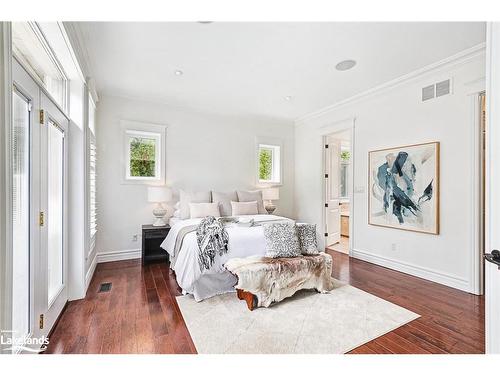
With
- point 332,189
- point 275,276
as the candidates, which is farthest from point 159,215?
point 332,189

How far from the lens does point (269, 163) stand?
5.55 meters

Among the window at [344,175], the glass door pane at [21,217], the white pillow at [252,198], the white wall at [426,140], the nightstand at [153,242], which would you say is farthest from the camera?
the window at [344,175]

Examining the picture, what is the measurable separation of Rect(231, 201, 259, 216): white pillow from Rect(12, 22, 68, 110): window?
266cm

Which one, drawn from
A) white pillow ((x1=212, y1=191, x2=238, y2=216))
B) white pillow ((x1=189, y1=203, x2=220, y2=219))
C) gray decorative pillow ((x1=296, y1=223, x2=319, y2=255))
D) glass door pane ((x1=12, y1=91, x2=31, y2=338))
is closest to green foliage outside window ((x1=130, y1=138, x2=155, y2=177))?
white pillow ((x1=189, y1=203, x2=220, y2=219))

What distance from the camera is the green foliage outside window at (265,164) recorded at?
17.8 feet

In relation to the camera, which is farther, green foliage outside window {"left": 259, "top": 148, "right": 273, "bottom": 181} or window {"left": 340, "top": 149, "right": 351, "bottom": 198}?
window {"left": 340, "top": 149, "right": 351, "bottom": 198}

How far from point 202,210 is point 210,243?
1355 millimetres

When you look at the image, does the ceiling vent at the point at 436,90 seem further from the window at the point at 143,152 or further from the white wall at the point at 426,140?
the window at the point at 143,152

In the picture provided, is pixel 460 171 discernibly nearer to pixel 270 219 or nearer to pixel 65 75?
pixel 270 219

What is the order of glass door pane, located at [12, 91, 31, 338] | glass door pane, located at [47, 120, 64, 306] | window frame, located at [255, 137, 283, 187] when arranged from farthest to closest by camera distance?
window frame, located at [255, 137, 283, 187] → glass door pane, located at [47, 120, 64, 306] → glass door pane, located at [12, 91, 31, 338]

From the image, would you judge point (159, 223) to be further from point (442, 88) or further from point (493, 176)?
point (442, 88)

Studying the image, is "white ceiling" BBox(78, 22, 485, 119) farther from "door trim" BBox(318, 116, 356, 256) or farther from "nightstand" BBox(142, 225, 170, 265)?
"nightstand" BBox(142, 225, 170, 265)

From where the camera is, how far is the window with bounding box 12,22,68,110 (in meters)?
1.52

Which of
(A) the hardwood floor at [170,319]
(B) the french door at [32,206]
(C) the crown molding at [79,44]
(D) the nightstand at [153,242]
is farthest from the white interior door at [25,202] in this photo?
(D) the nightstand at [153,242]
